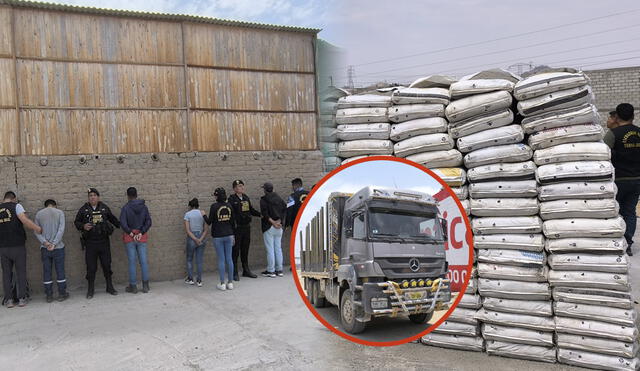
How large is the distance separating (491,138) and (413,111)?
2.85ft

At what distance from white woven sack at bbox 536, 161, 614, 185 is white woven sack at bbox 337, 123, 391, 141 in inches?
73.4

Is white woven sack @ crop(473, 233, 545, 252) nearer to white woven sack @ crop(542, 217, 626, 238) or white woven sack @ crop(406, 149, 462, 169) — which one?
white woven sack @ crop(542, 217, 626, 238)

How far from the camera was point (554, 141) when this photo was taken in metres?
4.83

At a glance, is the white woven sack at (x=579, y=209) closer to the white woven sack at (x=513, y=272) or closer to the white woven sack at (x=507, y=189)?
the white woven sack at (x=507, y=189)

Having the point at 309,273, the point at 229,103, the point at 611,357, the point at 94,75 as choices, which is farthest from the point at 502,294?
the point at 94,75

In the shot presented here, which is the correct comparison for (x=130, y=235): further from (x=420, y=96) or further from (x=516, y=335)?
(x=516, y=335)

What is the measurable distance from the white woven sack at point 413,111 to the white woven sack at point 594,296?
2109 millimetres

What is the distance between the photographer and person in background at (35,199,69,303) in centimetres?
819

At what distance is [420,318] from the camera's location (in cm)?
144

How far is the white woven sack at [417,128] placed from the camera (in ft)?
14.6

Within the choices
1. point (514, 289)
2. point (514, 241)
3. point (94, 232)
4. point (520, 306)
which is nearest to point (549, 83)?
point (514, 241)

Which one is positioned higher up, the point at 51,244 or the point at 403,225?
the point at 403,225

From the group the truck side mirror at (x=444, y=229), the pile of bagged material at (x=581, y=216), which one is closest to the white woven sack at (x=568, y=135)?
the pile of bagged material at (x=581, y=216)

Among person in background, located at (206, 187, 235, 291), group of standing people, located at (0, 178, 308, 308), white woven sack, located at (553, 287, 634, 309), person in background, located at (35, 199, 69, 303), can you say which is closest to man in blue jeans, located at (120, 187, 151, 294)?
group of standing people, located at (0, 178, 308, 308)
